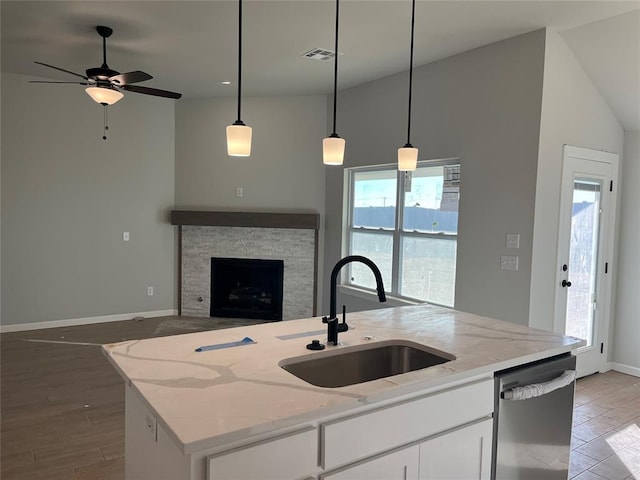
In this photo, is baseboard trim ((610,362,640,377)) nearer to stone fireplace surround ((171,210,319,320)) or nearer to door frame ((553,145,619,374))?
door frame ((553,145,619,374))

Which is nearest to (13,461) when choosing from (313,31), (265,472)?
(265,472)

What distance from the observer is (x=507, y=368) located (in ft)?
6.44

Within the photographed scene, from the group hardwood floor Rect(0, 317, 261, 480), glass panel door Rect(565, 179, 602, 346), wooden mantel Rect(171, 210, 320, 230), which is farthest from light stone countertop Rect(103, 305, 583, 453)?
wooden mantel Rect(171, 210, 320, 230)

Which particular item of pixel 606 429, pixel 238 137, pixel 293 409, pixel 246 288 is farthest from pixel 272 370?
pixel 246 288

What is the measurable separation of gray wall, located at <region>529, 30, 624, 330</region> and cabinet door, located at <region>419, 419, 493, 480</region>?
2039 mm

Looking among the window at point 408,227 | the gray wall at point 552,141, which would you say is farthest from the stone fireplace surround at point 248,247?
the gray wall at point 552,141

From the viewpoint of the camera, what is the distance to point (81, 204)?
223 inches

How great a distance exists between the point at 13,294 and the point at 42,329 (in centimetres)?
51

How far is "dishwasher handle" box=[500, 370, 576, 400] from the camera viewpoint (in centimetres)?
193

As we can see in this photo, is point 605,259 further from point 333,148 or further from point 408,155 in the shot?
point 333,148

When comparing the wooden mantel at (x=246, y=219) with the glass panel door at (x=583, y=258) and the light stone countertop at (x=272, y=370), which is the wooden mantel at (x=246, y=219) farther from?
the light stone countertop at (x=272, y=370)

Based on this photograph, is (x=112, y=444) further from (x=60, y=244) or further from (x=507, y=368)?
(x=60, y=244)

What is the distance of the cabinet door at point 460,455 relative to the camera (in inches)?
67.3

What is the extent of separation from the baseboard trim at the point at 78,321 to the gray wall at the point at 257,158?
1.45 meters
